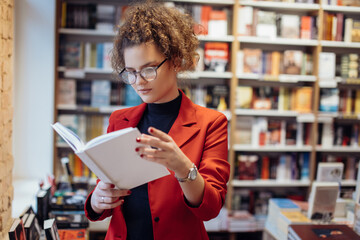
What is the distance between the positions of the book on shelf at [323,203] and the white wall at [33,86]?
2455 millimetres

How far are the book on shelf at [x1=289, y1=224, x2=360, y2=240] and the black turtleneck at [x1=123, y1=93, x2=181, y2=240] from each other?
3.00 feet

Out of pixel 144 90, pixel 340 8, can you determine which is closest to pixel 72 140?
pixel 144 90

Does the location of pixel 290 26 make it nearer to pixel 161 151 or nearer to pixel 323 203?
pixel 323 203

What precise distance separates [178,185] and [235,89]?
8.03 feet

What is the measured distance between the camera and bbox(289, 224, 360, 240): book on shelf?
1721mm

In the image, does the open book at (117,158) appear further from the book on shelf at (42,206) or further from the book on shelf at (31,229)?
the book on shelf at (42,206)

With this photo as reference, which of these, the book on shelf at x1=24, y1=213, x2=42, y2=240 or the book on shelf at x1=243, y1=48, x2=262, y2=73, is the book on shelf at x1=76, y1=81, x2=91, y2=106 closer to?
the book on shelf at x1=243, y1=48, x2=262, y2=73

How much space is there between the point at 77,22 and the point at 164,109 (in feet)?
8.35

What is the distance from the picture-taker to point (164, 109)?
129cm

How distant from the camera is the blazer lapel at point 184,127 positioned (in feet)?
3.93

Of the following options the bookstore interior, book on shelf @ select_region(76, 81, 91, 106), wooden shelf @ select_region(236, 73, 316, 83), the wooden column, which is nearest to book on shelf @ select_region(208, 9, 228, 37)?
the bookstore interior

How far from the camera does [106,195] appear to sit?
110 centimetres

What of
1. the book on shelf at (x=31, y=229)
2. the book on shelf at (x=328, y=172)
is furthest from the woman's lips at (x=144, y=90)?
the book on shelf at (x=328, y=172)

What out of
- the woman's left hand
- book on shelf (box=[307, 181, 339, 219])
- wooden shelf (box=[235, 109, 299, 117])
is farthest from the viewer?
wooden shelf (box=[235, 109, 299, 117])
